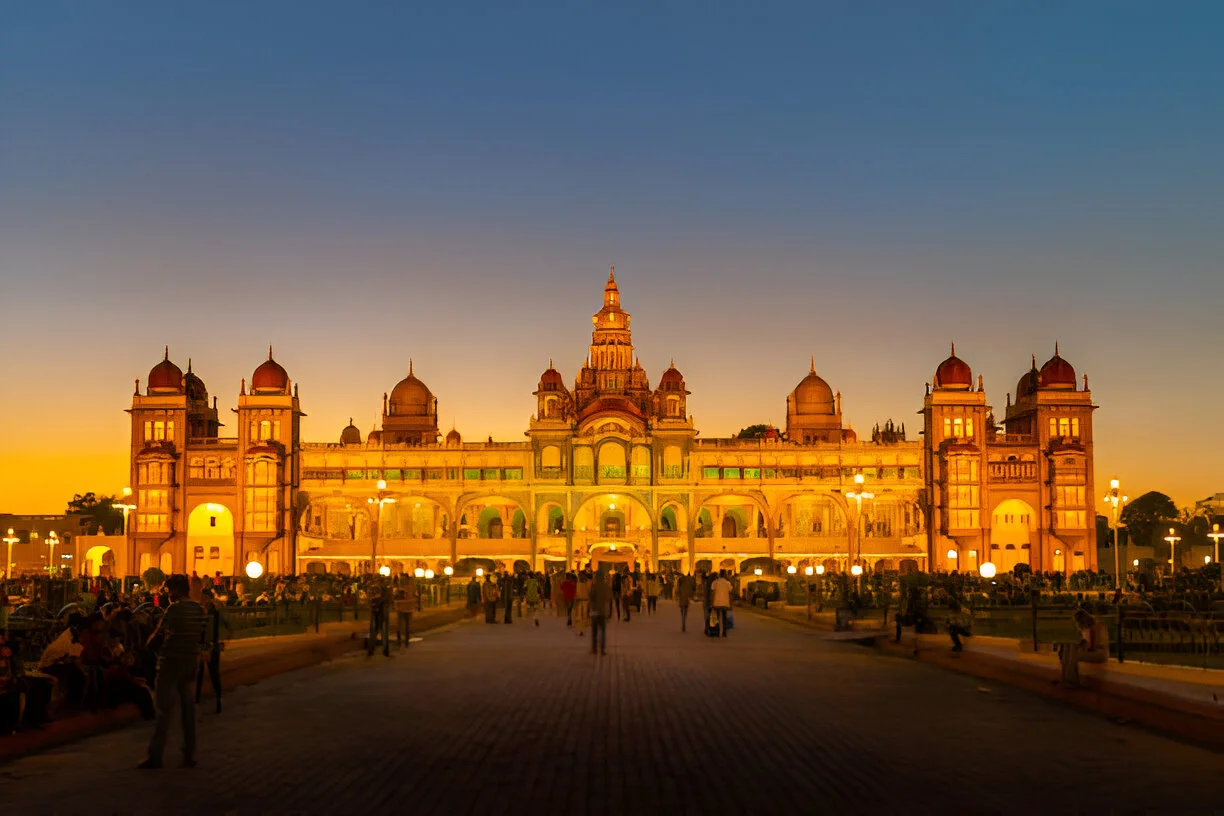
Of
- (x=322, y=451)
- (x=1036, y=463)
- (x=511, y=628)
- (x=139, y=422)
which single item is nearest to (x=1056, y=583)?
(x=1036, y=463)

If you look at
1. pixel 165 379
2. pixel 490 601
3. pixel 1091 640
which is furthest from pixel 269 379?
pixel 1091 640

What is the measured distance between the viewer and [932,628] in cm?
3100

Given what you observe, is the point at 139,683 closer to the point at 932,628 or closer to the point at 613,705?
the point at 613,705

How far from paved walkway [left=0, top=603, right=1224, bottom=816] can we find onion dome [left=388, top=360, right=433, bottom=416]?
9378 cm

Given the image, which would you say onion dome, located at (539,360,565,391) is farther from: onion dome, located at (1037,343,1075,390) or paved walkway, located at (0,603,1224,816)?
paved walkway, located at (0,603,1224,816)

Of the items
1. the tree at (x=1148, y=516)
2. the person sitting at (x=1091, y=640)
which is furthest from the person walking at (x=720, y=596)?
the tree at (x=1148, y=516)

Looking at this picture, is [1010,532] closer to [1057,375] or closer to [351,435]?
[1057,375]

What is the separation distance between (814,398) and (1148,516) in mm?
47293

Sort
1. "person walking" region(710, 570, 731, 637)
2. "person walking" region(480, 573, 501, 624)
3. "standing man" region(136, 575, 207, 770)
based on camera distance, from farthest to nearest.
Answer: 1. "person walking" region(480, 573, 501, 624)
2. "person walking" region(710, 570, 731, 637)
3. "standing man" region(136, 575, 207, 770)

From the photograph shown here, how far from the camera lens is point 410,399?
378 feet

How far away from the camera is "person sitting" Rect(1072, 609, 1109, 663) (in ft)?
64.4

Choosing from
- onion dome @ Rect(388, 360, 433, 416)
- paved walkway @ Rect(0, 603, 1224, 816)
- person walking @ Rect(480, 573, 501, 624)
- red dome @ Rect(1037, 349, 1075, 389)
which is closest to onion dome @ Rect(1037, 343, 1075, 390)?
red dome @ Rect(1037, 349, 1075, 389)

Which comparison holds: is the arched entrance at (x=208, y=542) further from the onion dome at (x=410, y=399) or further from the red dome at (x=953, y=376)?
the red dome at (x=953, y=376)

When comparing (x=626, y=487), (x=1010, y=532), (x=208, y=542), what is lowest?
(x=208, y=542)
